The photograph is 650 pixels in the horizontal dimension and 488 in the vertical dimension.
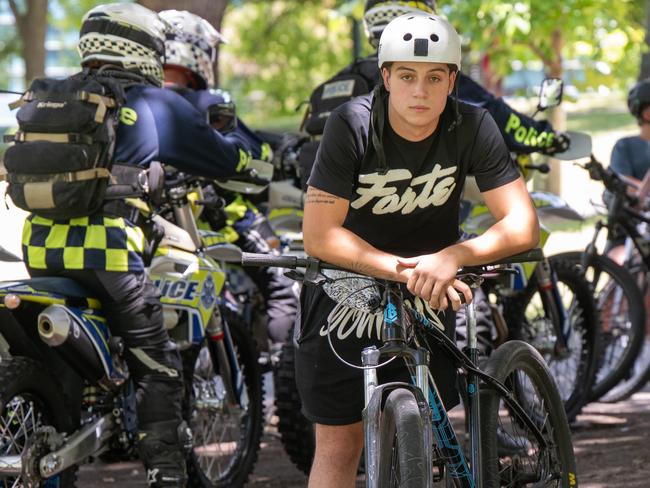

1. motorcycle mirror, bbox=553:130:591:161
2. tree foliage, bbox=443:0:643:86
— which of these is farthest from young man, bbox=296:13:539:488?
tree foliage, bbox=443:0:643:86

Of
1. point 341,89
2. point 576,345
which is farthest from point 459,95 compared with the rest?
point 576,345

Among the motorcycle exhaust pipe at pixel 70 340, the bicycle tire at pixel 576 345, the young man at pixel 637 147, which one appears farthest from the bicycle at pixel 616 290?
the motorcycle exhaust pipe at pixel 70 340

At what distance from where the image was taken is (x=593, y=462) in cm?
677

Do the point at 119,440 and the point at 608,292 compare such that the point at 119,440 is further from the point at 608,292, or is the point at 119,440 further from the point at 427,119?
the point at 608,292

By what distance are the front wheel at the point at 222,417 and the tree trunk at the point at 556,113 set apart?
21.1ft

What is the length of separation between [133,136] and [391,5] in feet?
6.19

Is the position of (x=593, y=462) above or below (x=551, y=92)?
below

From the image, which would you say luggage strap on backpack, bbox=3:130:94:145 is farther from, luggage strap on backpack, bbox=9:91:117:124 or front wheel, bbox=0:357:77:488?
front wheel, bbox=0:357:77:488

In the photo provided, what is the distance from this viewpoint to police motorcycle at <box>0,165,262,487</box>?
16.2 feet

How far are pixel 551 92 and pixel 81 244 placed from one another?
2.47m

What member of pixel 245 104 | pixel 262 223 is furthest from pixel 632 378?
pixel 245 104

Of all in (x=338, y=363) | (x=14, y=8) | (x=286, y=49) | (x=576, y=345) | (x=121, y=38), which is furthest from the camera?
(x=286, y=49)

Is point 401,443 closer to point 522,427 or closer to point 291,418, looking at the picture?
point 522,427

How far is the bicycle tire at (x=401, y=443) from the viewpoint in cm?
364
